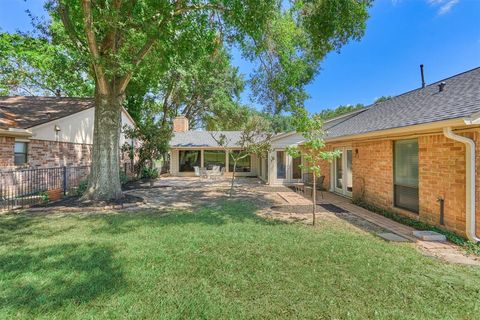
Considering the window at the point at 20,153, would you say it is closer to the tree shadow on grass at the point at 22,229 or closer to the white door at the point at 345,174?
the tree shadow on grass at the point at 22,229

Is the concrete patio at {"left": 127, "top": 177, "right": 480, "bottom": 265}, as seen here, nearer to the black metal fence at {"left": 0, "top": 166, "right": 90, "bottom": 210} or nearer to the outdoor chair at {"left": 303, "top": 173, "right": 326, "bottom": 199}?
the outdoor chair at {"left": 303, "top": 173, "right": 326, "bottom": 199}

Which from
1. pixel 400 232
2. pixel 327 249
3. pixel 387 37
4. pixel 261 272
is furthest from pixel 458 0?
pixel 261 272

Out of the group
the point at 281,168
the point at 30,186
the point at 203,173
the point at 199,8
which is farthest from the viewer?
the point at 203,173

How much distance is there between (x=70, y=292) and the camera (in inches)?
128

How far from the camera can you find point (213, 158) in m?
22.0

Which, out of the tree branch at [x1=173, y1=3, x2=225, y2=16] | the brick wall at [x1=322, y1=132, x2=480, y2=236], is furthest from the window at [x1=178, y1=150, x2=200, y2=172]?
the brick wall at [x1=322, y1=132, x2=480, y2=236]

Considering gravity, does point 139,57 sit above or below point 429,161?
above

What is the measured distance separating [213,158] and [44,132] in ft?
40.8

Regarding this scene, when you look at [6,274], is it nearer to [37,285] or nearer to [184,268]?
[37,285]

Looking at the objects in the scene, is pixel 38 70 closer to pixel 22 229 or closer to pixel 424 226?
pixel 22 229

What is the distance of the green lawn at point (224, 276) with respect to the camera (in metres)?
2.91

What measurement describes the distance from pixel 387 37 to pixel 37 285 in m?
20.4

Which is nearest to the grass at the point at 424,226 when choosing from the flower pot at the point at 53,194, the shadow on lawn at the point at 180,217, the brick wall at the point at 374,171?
the brick wall at the point at 374,171

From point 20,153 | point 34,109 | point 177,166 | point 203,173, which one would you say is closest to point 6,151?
point 20,153
